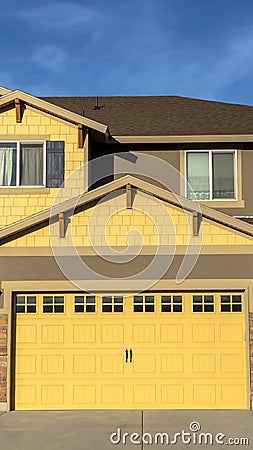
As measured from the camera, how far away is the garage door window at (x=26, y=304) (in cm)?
1366

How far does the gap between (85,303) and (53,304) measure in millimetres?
705

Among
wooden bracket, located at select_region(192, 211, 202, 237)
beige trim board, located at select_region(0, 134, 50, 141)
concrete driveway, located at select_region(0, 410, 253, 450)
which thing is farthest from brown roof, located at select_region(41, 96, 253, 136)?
concrete driveway, located at select_region(0, 410, 253, 450)

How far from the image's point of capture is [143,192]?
45.7ft

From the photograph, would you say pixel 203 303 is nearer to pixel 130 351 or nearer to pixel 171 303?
pixel 171 303

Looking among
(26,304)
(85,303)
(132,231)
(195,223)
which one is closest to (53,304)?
(26,304)

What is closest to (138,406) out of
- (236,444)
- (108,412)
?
(108,412)

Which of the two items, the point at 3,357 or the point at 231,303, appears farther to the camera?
the point at 231,303

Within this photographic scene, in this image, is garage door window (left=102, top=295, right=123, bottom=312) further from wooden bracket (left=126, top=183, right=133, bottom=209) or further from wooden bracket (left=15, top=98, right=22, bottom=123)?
wooden bracket (left=15, top=98, right=22, bottom=123)

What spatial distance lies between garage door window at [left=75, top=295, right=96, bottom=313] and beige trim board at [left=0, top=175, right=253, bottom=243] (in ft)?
5.97

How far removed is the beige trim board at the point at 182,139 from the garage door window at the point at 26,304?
574cm

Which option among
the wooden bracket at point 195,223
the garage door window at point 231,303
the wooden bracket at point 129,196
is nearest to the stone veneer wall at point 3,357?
the wooden bracket at point 129,196

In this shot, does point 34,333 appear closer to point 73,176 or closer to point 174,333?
point 174,333

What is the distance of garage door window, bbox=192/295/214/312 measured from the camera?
1363cm

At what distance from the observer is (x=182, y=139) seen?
1738 cm
